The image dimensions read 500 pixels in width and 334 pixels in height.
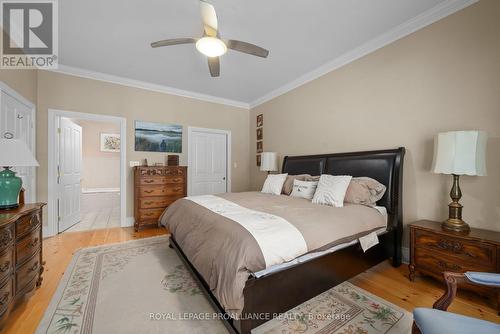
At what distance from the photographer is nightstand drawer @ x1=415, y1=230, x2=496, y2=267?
1584mm

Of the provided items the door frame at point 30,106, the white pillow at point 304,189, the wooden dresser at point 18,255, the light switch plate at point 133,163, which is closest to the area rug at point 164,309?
the wooden dresser at point 18,255

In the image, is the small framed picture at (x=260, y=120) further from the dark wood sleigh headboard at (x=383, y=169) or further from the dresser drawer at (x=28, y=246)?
the dresser drawer at (x=28, y=246)

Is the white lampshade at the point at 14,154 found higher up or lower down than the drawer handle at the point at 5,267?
higher up

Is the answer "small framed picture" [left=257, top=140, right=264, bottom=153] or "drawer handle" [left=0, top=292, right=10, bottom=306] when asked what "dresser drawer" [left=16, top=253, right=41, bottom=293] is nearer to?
"drawer handle" [left=0, top=292, right=10, bottom=306]

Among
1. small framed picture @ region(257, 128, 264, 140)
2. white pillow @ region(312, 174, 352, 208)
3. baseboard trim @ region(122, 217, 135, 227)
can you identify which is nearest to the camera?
white pillow @ region(312, 174, 352, 208)

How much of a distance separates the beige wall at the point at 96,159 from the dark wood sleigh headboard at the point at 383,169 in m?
7.50

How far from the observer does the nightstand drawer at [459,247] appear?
5.20ft

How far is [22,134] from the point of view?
2736mm

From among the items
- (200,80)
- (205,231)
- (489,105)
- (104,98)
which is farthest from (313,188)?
(104,98)

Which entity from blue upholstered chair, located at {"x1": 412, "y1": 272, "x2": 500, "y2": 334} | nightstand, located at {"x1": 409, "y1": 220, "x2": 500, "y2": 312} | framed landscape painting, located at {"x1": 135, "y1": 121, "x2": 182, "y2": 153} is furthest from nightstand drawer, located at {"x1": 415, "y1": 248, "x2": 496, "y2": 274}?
framed landscape painting, located at {"x1": 135, "y1": 121, "x2": 182, "y2": 153}

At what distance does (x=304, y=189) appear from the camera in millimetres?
2832

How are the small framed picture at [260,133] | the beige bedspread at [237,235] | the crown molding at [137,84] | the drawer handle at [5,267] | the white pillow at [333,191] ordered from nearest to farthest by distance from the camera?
→ the beige bedspread at [237,235] < the drawer handle at [5,267] < the white pillow at [333,191] < the crown molding at [137,84] < the small framed picture at [260,133]

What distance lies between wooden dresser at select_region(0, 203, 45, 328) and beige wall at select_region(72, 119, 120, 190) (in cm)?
646

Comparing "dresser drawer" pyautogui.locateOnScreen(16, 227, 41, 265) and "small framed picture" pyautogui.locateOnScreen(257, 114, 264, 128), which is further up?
"small framed picture" pyautogui.locateOnScreen(257, 114, 264, 128)
